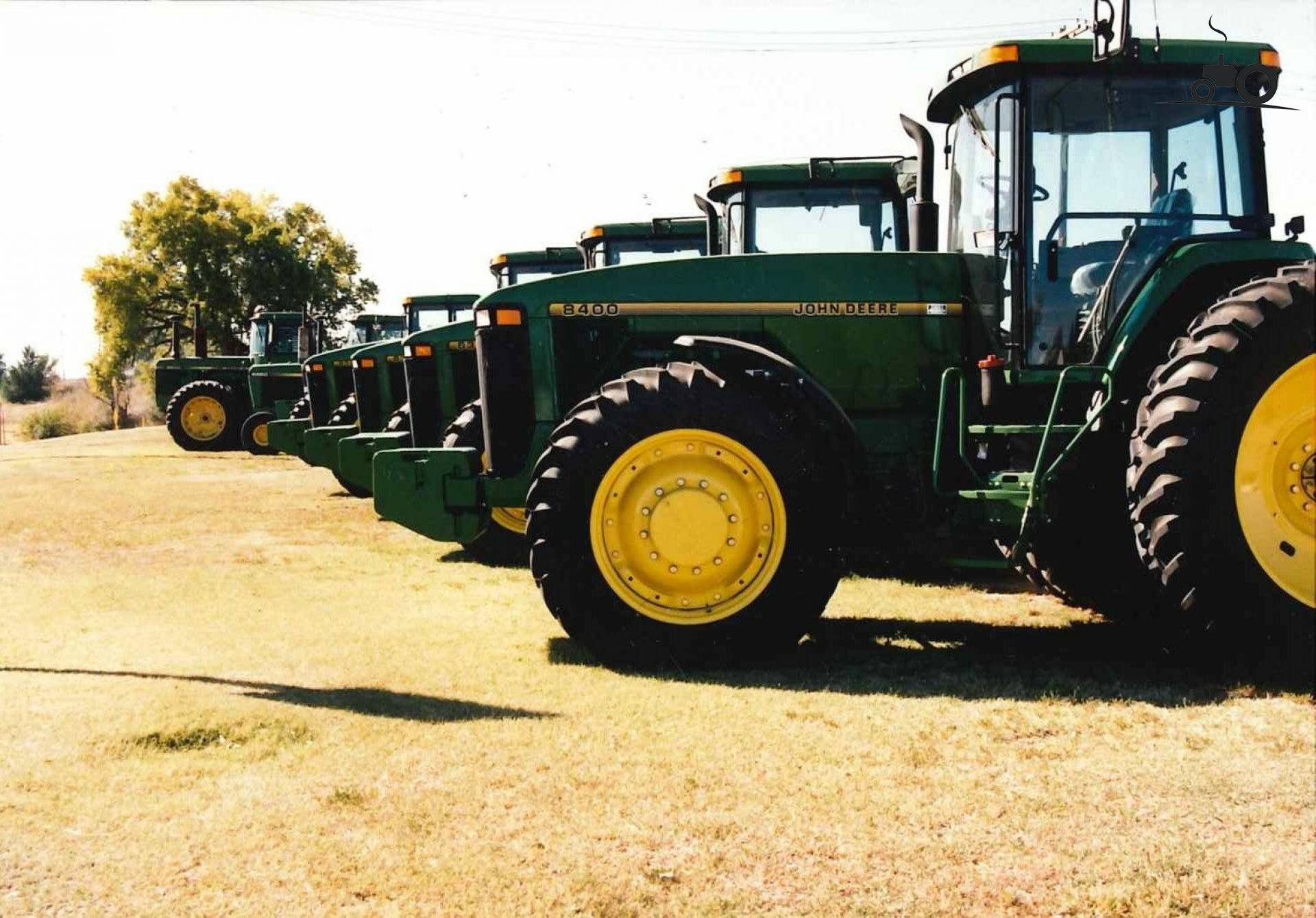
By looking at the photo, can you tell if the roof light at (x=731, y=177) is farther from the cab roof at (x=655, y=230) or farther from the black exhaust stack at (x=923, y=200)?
the black exhaust stack at (x=923, y=200)

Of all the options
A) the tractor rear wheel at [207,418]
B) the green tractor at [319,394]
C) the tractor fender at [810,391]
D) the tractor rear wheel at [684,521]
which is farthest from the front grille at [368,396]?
the tractor rear wheel at [207,418]

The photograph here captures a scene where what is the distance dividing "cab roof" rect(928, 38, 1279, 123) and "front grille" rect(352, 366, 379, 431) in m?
8.92

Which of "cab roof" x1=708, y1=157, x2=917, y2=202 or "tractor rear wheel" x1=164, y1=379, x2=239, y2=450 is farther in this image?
"tractor rear wheel" x1=164, y1=379, x2=239, y2=450

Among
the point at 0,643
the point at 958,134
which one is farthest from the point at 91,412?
the point at 958,134

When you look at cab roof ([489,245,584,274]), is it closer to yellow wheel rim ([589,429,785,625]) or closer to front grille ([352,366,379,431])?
front grille ([352,366,379,431])

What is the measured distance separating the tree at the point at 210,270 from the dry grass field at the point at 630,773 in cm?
4188

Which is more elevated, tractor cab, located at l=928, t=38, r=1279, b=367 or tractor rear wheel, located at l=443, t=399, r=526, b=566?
tractor cab, located at l=928, t=38, r=1279, b=367

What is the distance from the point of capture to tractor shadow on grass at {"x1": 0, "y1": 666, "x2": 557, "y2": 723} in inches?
201

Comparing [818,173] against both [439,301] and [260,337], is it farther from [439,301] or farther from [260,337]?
[260,337]

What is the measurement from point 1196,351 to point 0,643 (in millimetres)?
6124

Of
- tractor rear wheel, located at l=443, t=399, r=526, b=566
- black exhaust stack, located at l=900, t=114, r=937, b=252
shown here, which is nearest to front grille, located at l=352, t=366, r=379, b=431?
tractor rear wheel, located at l=443, t=399, r=526, b=566

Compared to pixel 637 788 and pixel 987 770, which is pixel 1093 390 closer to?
pixel 987 770

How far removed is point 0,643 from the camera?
21.9 feet

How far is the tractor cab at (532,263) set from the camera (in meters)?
15.8
